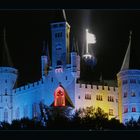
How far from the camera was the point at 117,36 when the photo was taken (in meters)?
21.3

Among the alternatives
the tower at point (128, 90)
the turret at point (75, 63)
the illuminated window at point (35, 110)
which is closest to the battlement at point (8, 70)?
the illuminated window at point (35, 110)

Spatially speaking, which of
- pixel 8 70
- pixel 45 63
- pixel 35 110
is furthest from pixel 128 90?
pixel 8 70

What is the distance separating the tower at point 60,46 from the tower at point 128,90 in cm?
196

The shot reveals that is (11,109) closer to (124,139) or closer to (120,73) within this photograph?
(120,73)

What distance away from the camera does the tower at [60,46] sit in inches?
968

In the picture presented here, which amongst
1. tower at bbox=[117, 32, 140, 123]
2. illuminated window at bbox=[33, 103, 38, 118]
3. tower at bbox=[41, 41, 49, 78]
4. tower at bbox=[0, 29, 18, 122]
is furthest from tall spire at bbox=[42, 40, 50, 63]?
tower at bbox=[117, 32, 140, 123]

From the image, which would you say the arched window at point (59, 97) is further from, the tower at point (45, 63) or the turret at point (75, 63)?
the turret at point (75, 63)

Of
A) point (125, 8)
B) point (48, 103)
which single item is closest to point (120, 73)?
point (48, 103)

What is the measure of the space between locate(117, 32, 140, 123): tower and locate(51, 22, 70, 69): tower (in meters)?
1.96

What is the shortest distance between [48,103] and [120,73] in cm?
284

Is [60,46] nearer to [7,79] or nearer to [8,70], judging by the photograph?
[8,70]

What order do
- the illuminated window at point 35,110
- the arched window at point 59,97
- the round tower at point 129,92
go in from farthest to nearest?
the round tower at point 129,92 → the arched window at point 59,97 → the illuminated window at point 35,110

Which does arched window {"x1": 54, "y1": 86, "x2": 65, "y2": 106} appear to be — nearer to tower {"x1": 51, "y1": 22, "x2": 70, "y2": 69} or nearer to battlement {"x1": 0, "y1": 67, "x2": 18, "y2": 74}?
tower {"x1": 51, "y1": 22, "x2": 70, "y2": 69}

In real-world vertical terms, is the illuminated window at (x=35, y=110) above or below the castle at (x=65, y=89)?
below
